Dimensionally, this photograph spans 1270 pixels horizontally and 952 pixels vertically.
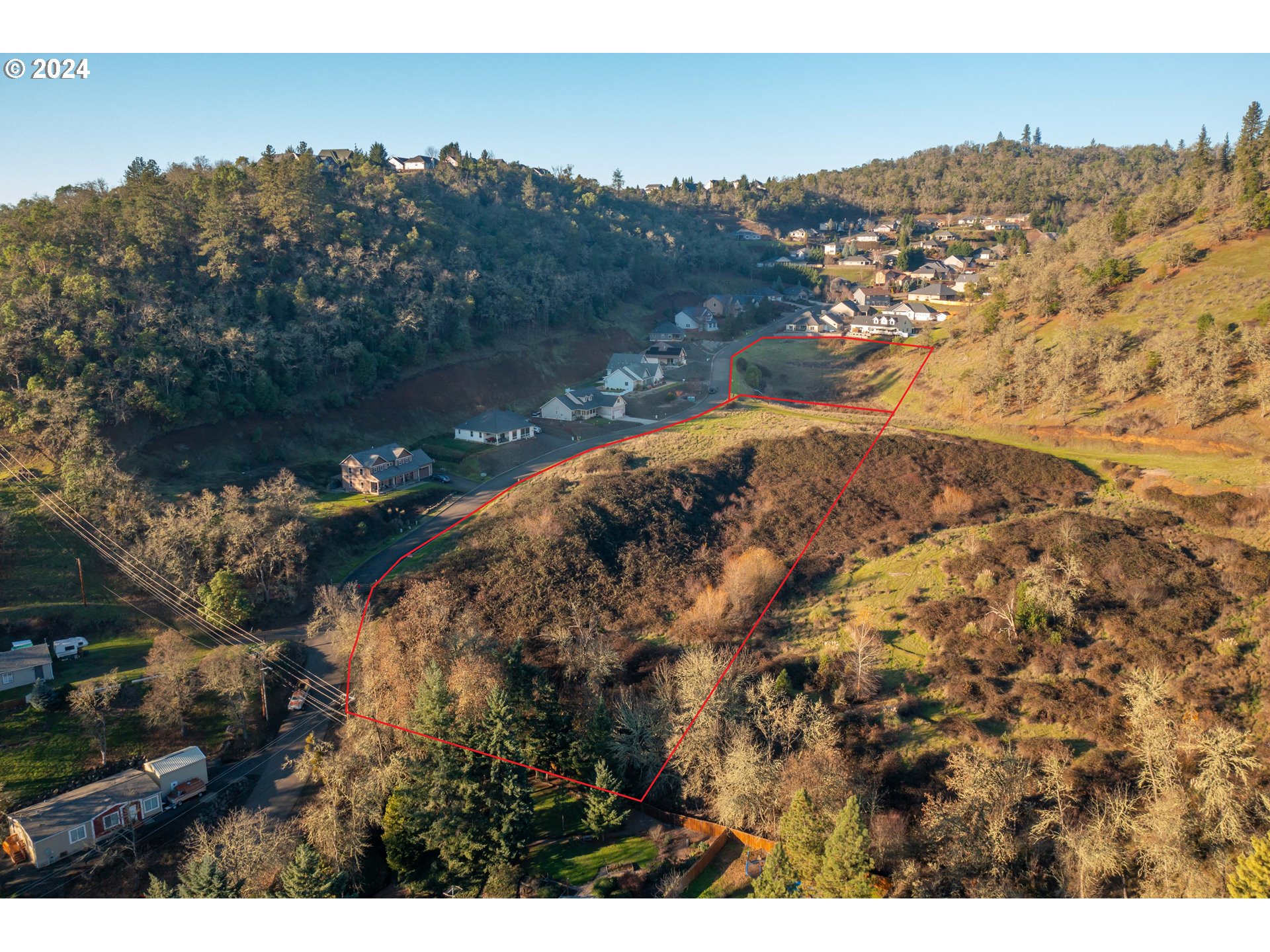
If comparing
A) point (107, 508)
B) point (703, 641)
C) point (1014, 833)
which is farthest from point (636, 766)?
point (107, 508)

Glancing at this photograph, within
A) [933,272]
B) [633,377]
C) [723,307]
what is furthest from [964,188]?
[633,377]

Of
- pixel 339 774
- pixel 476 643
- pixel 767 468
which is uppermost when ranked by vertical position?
pixel 767 468

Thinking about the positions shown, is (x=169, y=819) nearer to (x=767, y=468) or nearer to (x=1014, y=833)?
(x=1014, y=833)

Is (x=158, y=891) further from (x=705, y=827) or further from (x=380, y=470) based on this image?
(x=380, y=470)

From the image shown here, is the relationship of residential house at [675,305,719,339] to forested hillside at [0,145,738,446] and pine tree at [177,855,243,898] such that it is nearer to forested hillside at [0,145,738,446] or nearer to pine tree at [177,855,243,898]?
forested hillside at [0,145,738,446]

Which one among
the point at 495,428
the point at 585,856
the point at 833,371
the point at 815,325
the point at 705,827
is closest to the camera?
the point at 585,856

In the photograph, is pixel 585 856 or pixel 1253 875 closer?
pixel 1253 875
